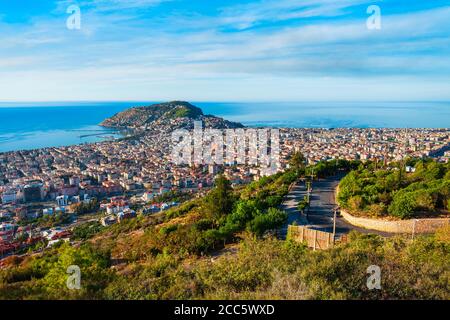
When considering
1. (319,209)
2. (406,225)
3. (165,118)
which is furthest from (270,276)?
(165,118)

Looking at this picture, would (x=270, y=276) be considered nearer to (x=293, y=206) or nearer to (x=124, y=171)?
(x=293, y=206)

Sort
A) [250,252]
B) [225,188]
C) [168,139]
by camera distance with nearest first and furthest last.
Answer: [250,252] → [225,188] → [168,139]

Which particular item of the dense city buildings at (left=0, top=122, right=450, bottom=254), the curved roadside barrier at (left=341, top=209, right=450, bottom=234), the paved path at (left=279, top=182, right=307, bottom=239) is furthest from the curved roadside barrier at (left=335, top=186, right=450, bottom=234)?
the dense city buildings at (left=0, top=122, right=450, bottom=254)

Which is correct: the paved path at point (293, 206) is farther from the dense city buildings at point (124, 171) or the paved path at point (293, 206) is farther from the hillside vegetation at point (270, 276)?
the dense city buildings at point (124, 171)

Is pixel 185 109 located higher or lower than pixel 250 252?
higher

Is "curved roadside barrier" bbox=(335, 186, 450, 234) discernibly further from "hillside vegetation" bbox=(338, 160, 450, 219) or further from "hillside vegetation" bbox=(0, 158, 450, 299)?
"hillside vegetation" bbox=(0, 158, 450, 299)

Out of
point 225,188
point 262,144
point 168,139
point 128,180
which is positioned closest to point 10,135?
point 168,139
